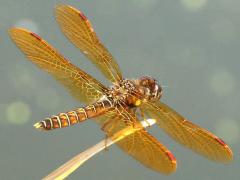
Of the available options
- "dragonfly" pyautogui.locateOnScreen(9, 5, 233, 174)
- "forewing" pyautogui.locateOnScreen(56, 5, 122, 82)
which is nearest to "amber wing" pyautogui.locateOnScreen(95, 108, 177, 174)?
"dragonfly" pyautogui.locateOnScreen(9, 5, 233, 174)

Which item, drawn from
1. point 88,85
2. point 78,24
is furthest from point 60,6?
point 88,85

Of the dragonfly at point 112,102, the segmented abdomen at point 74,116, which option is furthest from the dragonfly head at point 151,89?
the segmented abdomen at point 74,116

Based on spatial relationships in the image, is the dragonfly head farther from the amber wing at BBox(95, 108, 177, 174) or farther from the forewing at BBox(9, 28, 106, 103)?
the forewing at BBox(9, 28, 106, 103)

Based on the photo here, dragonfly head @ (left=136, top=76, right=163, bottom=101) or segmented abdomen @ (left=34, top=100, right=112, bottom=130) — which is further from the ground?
dragonfly head @ (left=136, top=76, right=163, bottom=101)

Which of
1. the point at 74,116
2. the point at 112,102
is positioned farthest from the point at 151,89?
the point at 74,116

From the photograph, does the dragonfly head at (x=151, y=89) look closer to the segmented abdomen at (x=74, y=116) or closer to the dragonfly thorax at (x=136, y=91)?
the dragonfly thorax at (x=136, y=91)
